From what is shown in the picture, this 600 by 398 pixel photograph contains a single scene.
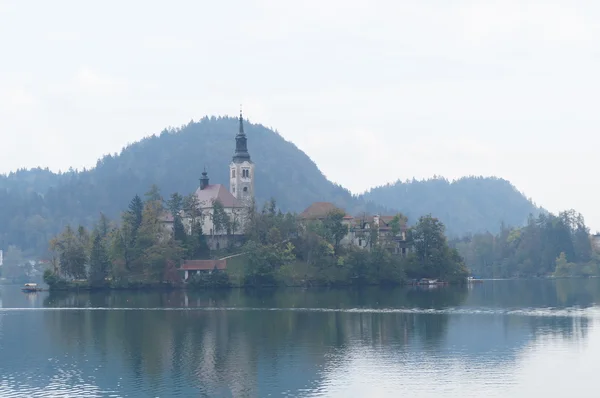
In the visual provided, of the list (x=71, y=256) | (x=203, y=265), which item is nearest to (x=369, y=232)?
(x=203, y=265)

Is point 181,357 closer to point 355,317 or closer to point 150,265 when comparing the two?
point 355,317

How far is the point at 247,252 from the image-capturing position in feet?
545

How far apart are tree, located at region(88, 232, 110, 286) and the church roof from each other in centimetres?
3011

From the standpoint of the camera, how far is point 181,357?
7450 centimetres

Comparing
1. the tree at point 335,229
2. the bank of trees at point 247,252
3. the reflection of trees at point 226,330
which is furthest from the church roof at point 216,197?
the reflection of trees at point 226,330

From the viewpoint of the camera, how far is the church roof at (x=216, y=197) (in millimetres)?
188875

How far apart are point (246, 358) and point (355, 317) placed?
3324 centimetres

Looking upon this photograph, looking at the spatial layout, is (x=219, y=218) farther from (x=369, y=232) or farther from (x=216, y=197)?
(x=369, y=232)

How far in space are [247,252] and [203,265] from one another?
959 centimetres

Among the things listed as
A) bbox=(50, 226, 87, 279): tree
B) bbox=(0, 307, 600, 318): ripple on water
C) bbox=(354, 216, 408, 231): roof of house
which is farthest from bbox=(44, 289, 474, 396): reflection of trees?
bbox=(354, 216, 408, 231): roof of house

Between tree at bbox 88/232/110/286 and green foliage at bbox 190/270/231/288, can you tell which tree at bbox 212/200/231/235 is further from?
tree at bbox 88/232/110/286

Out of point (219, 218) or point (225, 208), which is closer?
point (219, 218)

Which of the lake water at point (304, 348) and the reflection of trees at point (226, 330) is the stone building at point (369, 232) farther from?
the lake water at point (304, 348)

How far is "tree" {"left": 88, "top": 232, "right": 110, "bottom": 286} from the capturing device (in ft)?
535
